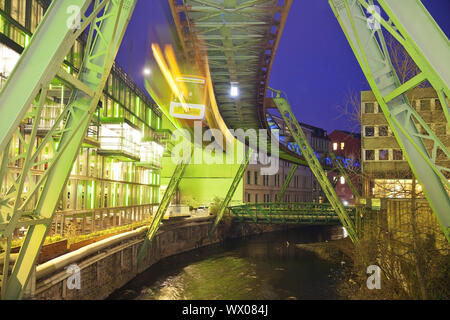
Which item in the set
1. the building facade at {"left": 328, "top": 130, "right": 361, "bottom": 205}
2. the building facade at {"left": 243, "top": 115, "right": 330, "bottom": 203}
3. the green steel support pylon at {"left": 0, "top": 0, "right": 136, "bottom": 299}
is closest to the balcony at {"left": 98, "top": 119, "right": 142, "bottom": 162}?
the green steel support pylon at {"left": 0, "top": 0, "right": 136, "bottom": 299}

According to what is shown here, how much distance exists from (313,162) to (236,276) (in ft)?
28.3

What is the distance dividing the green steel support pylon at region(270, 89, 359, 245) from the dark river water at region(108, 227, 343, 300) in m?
2.94

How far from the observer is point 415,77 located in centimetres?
532

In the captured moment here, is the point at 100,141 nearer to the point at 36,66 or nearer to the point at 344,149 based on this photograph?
A: the point at 36,66

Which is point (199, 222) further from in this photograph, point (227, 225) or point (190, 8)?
point (190, 8)

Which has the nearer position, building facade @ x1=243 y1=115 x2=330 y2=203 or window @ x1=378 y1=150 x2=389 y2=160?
window @ x1=378 y1=150 x2=389 y2=160

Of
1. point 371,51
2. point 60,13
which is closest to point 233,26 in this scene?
point 371,51

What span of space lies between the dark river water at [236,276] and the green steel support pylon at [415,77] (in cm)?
1265

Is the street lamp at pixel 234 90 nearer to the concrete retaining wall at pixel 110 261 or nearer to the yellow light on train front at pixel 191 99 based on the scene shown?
the yellow light on train front at pixel 191 99

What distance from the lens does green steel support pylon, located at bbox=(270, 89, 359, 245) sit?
76.1ft

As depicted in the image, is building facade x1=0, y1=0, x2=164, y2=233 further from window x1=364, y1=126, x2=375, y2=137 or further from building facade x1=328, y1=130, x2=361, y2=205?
building facade x1=328, y1=130, x2=361, y2=205

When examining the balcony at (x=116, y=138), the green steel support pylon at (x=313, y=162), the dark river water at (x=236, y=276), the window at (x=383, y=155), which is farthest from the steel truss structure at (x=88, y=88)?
the window at (x=383, y=155)

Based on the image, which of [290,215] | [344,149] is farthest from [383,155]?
[344,149]

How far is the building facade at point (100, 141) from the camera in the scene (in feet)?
55.0
